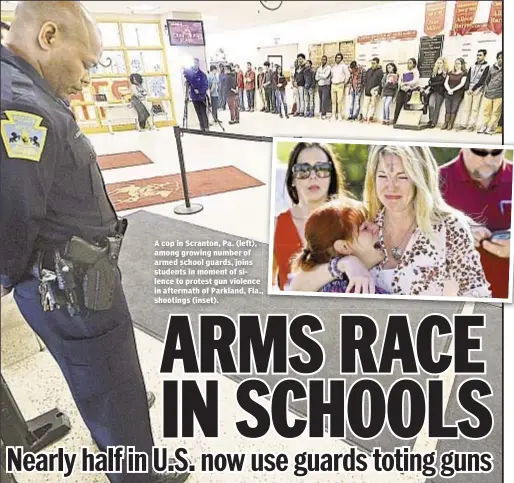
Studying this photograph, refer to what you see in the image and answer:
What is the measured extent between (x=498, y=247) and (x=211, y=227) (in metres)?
0.55

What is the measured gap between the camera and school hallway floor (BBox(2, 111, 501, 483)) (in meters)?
0.67

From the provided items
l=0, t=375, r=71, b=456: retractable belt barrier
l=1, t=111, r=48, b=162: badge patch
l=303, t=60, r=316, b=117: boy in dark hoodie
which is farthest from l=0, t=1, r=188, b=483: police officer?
l=303, t=60, r=316, b=117: boy in dark hoodie

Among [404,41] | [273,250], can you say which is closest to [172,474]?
[273,250]

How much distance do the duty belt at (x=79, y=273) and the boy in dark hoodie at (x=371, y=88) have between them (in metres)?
0.46

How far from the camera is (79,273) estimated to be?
23.1 inches

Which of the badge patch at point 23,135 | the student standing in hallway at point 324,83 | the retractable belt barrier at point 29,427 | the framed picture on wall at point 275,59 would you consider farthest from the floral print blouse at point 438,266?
the retractable belt barrier at point 29,427

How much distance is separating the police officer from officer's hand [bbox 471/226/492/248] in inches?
24.6

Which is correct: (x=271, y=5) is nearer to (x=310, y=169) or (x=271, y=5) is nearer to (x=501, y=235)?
(x=310, y=169)

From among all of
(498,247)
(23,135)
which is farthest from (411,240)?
(23,135)

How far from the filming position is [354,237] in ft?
2.39

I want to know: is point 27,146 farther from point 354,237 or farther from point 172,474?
point 172,474

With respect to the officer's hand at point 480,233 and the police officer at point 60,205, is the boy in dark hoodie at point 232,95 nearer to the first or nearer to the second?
the police officer at point 60,205

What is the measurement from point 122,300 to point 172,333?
11cm

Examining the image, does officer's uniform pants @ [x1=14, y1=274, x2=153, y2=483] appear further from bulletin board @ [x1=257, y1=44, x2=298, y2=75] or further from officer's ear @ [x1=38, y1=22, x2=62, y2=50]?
bulletin board @ [x1=257, y1=44, x2=298, y2=75]
